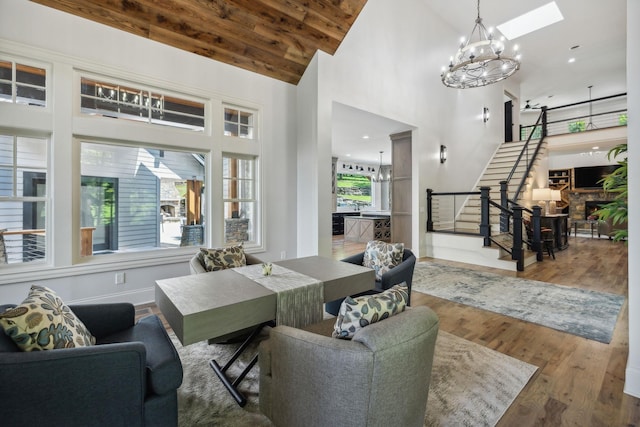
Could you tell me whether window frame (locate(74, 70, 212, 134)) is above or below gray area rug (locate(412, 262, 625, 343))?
above

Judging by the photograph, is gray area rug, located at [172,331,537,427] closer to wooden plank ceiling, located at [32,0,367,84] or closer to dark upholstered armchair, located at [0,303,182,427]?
dark upholstered armchair, located at [0,303,182,427]

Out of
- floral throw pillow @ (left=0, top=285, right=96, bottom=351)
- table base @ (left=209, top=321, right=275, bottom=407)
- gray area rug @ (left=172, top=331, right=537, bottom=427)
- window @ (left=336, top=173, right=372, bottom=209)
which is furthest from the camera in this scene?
window @ (left=336, top=173, right=372, bottom=209)

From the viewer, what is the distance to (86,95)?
3.29m

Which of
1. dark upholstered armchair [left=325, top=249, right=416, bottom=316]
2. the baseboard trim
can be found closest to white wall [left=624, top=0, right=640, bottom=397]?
the baseboard trim

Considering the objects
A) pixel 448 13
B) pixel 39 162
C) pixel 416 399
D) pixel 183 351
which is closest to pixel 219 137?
pixel 39 162

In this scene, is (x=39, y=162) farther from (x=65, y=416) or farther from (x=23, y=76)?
(x=65, y=416)

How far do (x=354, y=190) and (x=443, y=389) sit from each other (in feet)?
39.7

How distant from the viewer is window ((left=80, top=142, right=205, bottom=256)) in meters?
3.43

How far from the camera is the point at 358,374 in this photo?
1161 millimetres

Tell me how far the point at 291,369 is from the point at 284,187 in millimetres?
3698

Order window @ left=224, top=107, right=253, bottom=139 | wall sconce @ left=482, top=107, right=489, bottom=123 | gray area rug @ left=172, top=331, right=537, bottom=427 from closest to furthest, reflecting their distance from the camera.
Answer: gray area rug @ left=172, top=331, right=537, bottom=427
window @ left=224, top=107, right=253, bottom=139
wall sconce @ left=482, top=107, right=489, bottom=123

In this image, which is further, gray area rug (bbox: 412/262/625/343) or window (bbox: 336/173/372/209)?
window (bbox: 336/173/372/209)

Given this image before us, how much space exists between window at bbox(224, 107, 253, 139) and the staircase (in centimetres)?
561

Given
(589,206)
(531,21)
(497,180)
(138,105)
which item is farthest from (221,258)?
(589,206)
